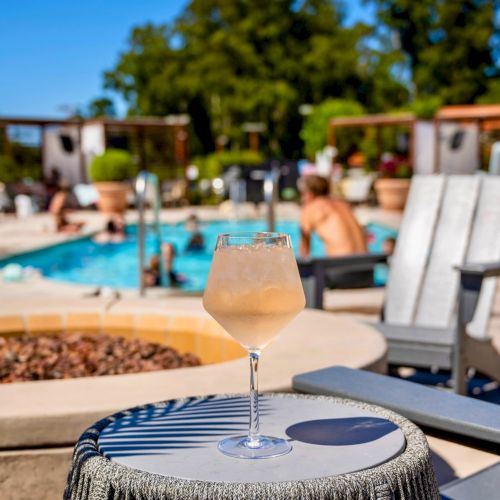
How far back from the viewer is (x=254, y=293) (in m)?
1.10

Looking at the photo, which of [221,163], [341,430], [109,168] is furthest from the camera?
[221,163]

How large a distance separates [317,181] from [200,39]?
41.9 m

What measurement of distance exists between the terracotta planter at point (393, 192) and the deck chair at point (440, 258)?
12.2m

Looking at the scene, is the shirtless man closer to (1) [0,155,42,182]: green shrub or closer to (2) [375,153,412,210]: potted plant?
(2) [375,153,412,210]: potted plant

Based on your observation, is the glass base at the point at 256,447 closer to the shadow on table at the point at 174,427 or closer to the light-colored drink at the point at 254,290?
the shadow on table at the point at 174,427

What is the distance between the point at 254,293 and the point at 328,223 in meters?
4.81

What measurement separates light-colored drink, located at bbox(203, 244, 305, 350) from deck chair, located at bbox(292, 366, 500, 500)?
47 centimetres

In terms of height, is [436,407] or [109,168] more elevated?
[109,168]

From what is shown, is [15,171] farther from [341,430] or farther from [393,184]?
[341,430]

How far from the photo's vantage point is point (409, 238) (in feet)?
13.6

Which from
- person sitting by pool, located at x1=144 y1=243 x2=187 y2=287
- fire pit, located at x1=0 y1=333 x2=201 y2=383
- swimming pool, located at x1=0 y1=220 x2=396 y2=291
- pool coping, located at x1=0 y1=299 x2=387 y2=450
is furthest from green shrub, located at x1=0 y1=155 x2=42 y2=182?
pool coping, located at x1=0 y1=299 x2=387 y2=450

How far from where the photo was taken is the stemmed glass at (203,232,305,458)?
111 centimetres

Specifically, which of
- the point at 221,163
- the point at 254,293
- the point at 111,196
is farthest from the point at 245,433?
the point at 221,163

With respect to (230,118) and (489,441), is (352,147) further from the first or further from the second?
(489,441)
